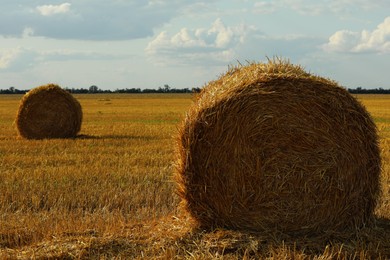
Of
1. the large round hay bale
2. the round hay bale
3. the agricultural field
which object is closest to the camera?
the agricultural field

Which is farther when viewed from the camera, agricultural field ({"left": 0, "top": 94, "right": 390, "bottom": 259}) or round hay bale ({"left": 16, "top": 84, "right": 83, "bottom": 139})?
round hay bale ({"left": 16, "top": 84, "right": 83, "bottom": 139})

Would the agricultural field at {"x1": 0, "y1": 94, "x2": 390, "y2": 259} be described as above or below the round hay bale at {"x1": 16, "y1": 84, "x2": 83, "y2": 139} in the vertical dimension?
below

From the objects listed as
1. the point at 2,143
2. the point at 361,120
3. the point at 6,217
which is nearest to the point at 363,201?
the point at 361,120

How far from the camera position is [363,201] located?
702 centimetres

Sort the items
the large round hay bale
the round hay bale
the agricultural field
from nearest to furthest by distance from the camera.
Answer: the agricultural field, the large round hay bale, the round hay bale

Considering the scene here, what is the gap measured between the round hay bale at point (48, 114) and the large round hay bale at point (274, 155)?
475 inches

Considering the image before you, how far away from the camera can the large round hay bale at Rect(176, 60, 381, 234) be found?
6.75 metres

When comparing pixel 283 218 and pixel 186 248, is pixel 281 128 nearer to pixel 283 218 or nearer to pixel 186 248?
pixel 283 218

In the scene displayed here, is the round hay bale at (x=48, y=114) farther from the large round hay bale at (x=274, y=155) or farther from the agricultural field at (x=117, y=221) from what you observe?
the large round hay bale at (x=274, y=155)

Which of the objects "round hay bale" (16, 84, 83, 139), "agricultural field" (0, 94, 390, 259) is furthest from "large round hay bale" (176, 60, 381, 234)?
"round hay bale" (16, 84, 83, 139)

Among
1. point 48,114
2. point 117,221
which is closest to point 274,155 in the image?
point 117,221

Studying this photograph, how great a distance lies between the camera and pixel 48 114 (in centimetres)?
1825

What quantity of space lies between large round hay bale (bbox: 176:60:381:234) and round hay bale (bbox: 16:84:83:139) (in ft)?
39.6

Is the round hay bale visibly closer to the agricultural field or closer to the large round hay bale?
the agricultural field
